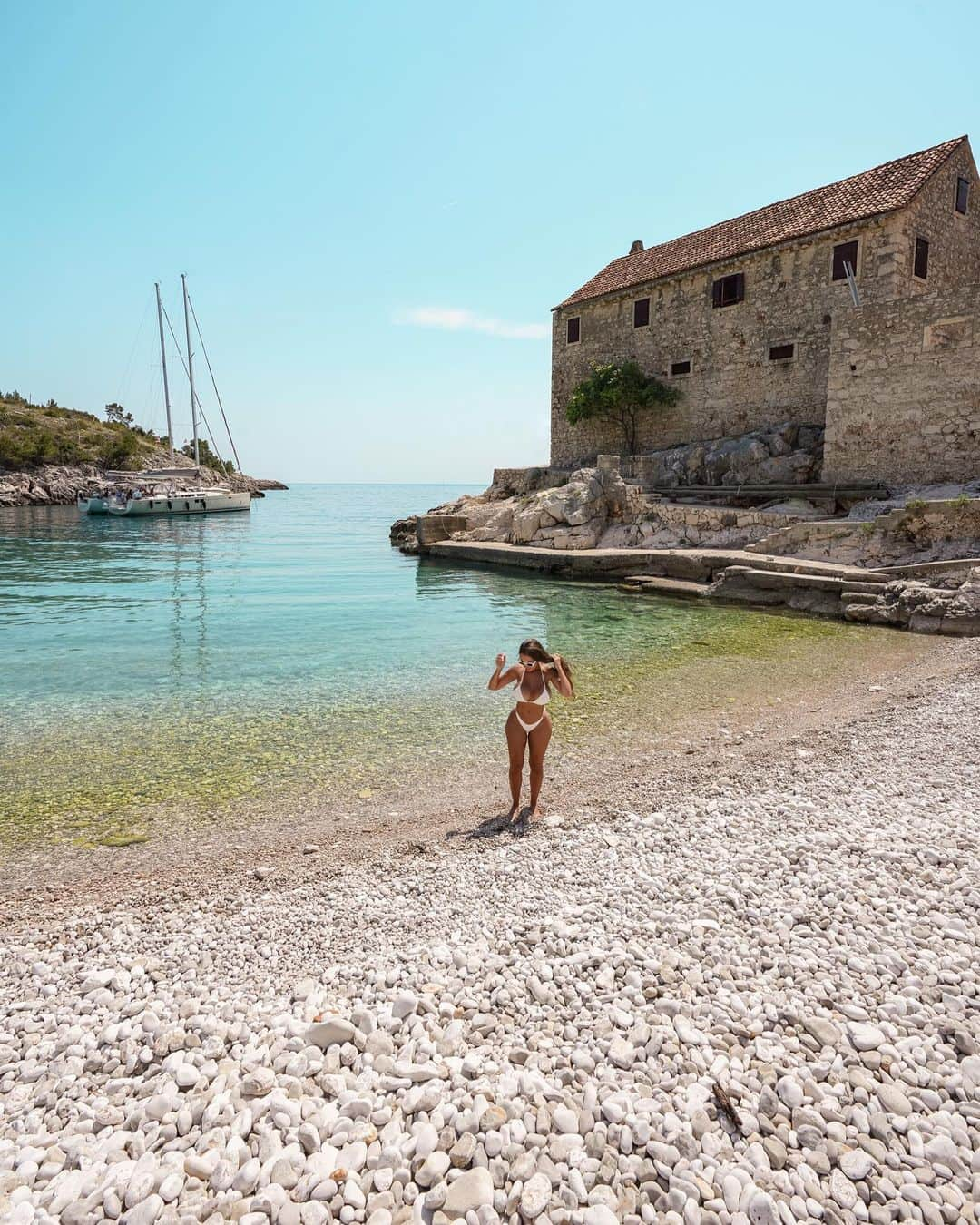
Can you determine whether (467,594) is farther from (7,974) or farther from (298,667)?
(7,974)

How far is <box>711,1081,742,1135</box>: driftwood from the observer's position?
98.5 inches

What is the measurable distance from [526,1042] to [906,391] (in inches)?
802

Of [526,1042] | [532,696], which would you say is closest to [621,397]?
[532,696]

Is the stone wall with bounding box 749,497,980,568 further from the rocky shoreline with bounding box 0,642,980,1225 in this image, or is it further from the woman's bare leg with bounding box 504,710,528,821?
the woman's bare leg with bounding box 504,710,528,821

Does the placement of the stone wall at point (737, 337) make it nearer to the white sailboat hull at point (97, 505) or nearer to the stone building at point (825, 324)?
the stone building at point (825, 324)

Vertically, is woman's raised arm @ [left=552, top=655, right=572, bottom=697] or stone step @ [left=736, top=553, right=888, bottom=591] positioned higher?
stone step @ [left=736, top=553, right=888, bottom=591]

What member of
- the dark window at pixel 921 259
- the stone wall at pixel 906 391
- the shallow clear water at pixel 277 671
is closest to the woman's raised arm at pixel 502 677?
the shallow clear water at pixel 277 671

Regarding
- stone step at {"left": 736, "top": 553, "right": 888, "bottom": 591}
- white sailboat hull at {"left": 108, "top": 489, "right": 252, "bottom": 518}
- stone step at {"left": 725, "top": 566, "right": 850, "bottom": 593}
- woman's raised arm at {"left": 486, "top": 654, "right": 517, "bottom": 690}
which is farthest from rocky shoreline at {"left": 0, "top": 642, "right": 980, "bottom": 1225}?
white sailboat hull at {"left": 108, "top": 489, "right": 252, "bottom": 518}

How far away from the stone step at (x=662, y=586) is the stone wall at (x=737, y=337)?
9.26m

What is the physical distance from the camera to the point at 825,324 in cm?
2306

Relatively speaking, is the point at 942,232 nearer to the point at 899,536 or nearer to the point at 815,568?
the point at 899,536

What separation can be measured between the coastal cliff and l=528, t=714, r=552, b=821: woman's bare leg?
174 ft

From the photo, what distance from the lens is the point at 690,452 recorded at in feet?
83.2

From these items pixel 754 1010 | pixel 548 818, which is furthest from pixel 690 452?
pixel 754 1010
